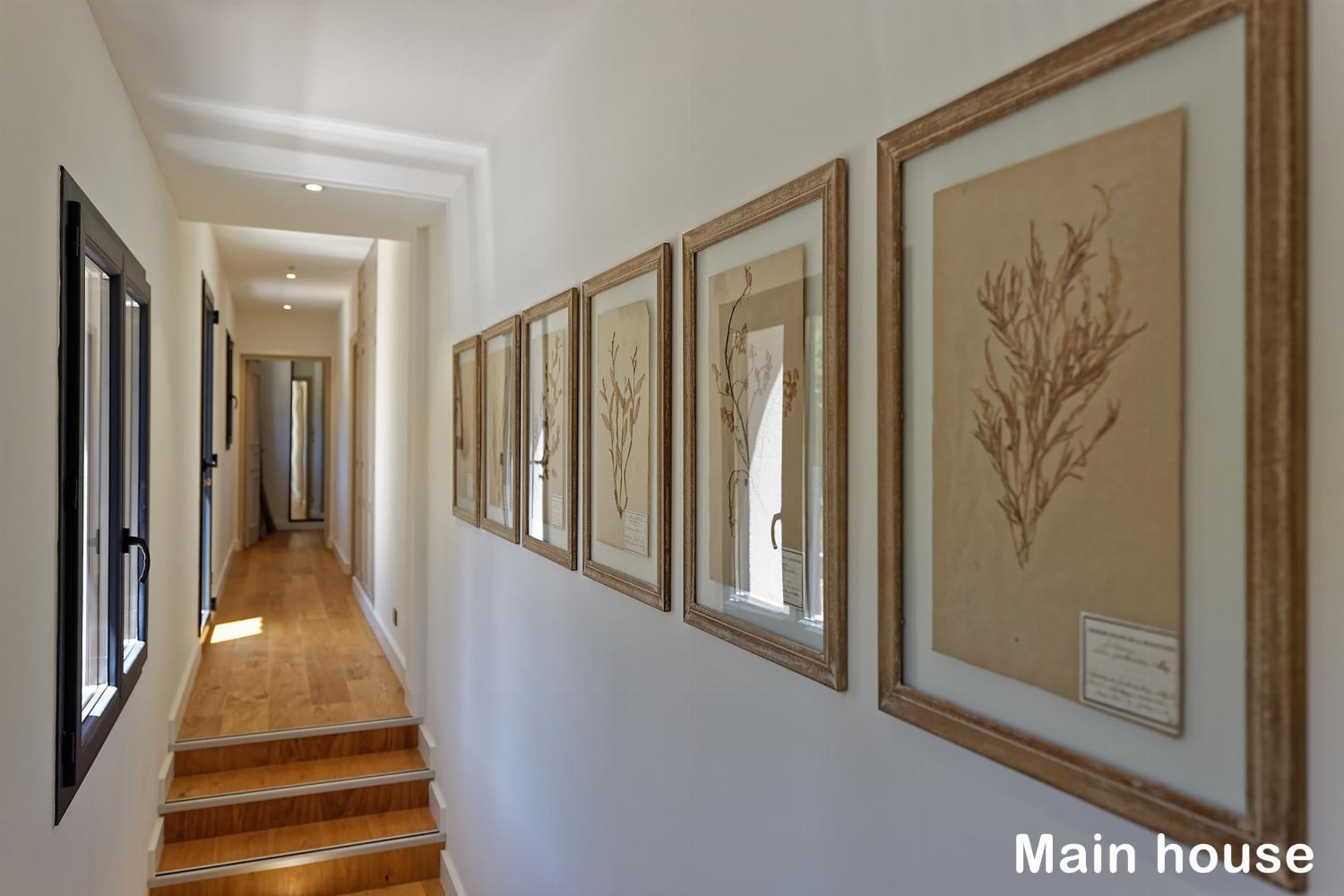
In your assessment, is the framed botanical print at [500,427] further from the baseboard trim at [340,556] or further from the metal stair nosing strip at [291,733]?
the baseboard trim at [340,556]

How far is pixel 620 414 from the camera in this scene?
1.73m

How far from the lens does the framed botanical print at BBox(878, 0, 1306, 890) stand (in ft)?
1.98

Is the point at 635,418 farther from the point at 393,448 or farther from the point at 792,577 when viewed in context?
the point at 393,448

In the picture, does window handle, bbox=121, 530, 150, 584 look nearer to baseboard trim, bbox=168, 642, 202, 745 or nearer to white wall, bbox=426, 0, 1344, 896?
white wall, bbox=426, 0, 1344, 896

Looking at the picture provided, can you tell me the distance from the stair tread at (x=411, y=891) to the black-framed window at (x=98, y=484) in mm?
1266

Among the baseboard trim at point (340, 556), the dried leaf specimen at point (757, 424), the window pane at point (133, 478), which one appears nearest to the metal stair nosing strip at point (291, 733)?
the window pane at point (133, 478)

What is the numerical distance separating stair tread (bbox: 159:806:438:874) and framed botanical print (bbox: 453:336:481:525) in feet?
4.50

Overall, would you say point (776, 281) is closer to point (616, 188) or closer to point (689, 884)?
point (616, 188)

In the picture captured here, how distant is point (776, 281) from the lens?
119 cm

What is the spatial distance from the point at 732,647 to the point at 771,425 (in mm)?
357

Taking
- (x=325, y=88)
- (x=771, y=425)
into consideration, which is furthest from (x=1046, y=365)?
(x=325, y=88)

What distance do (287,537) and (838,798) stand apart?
9950 mm

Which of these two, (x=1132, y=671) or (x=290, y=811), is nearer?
(x=1132, y=671)

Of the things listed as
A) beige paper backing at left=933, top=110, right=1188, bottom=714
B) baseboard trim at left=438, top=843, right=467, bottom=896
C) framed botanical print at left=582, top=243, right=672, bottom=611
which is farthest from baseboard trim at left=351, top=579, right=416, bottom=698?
beige paper backing at left=933, top=110, right=1188, bottom=714
